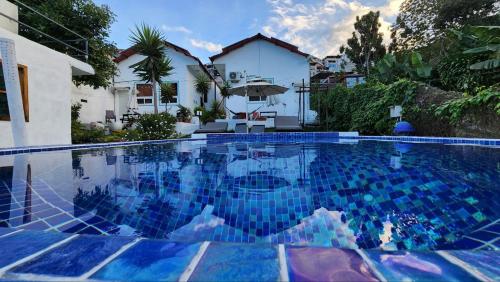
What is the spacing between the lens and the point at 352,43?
111ft

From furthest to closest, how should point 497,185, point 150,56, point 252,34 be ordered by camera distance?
point 252,34 < point 150,56 < point 497,185

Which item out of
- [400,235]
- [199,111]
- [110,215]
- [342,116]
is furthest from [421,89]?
[199,111]

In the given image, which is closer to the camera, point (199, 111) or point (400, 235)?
point (400, 235)

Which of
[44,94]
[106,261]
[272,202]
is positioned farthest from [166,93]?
[106,261]

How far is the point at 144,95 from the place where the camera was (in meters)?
21.9

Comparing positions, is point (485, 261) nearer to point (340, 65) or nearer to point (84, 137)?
point (84, 137)

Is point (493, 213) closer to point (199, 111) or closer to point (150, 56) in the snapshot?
point (150, 56)

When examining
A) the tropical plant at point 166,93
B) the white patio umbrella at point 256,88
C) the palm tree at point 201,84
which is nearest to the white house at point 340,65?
the palm tree at point 201,84

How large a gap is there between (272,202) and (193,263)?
1923 mm

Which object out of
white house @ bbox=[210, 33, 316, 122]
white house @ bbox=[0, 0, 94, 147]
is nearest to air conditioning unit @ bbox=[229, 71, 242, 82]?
white house @ bbox=[210, 33, 316, 122]

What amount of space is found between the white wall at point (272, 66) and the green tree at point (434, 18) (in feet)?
33.1

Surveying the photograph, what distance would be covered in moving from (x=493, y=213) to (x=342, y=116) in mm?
12433

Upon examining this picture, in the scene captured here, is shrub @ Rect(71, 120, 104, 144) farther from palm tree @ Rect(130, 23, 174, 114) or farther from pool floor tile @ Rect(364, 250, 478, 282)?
pool floor tile @ Rect(364, 250, 478, 282)

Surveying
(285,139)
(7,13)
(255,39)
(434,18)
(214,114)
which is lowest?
(285,139)
